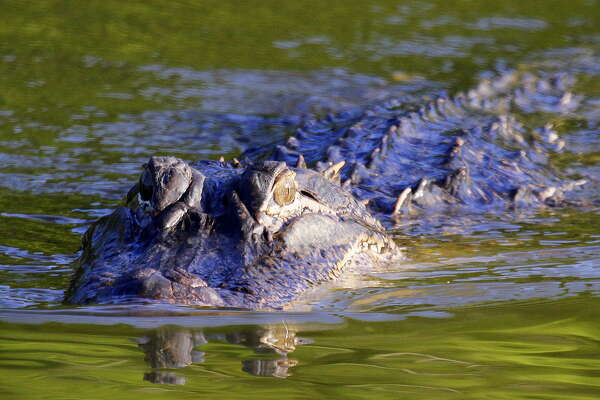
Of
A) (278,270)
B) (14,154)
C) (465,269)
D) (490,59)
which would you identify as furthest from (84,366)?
(490,59)

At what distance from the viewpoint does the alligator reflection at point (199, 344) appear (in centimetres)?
256

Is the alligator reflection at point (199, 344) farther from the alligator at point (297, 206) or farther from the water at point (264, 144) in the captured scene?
the alligator at point (297, 206)

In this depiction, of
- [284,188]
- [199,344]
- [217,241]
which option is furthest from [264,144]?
[199,344]

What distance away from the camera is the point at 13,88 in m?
8.28

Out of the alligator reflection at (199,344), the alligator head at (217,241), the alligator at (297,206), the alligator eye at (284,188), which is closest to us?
the alligator reflection at (199,344)

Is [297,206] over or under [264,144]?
over

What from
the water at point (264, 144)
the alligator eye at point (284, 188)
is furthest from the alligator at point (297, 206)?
the water at point (264, 144)

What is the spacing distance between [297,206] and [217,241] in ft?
1.53

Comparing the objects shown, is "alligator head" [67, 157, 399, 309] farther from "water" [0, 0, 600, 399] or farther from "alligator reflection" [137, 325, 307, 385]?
"alligator reflection" [137, 325, 307, 385]

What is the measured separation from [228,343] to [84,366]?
46 centimetres

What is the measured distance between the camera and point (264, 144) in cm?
728

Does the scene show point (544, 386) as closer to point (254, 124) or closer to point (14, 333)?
point (14, 333)

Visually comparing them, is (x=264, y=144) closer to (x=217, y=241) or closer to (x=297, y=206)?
(x=297, y=206)

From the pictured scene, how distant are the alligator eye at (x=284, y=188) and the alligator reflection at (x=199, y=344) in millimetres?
897
